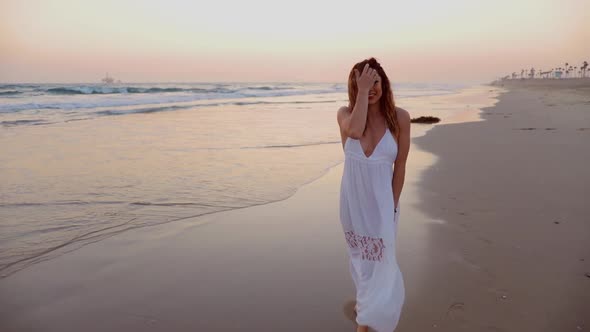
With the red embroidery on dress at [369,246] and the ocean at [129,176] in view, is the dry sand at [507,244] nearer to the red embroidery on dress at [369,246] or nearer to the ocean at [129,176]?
the red embroidery on dress at [369,246]

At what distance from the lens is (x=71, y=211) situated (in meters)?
5.55

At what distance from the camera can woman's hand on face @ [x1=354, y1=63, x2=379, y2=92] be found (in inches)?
94.0

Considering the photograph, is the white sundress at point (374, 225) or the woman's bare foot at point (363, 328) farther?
the woman's bare foot at point (363, 328)

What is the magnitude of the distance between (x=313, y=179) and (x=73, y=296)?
4634 mm

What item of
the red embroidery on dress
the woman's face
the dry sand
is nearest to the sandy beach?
the dry sand

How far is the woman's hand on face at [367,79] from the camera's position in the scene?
2387mm

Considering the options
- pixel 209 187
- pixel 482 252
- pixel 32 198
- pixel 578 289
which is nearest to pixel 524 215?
pixel 482 252

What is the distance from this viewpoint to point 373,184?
2.59m

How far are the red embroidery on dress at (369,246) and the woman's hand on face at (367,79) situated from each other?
0.94 meters

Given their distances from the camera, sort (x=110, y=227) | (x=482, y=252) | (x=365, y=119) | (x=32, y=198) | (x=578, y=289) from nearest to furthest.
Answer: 1. (x=365, y=119)
2. (x=578, y=289)
3. (x=482, y=252)
4. (x=110, y=227)
5. (x=32, y=198)

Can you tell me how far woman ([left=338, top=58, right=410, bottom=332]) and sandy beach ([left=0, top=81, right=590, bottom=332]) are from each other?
1.31ft

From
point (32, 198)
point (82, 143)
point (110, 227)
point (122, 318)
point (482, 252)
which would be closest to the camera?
point (122, 318)

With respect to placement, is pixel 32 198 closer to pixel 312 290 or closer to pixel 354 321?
pixel 312 290

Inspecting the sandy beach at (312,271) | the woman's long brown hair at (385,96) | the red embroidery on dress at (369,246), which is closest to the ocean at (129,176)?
the sandy beach at (312,271)
